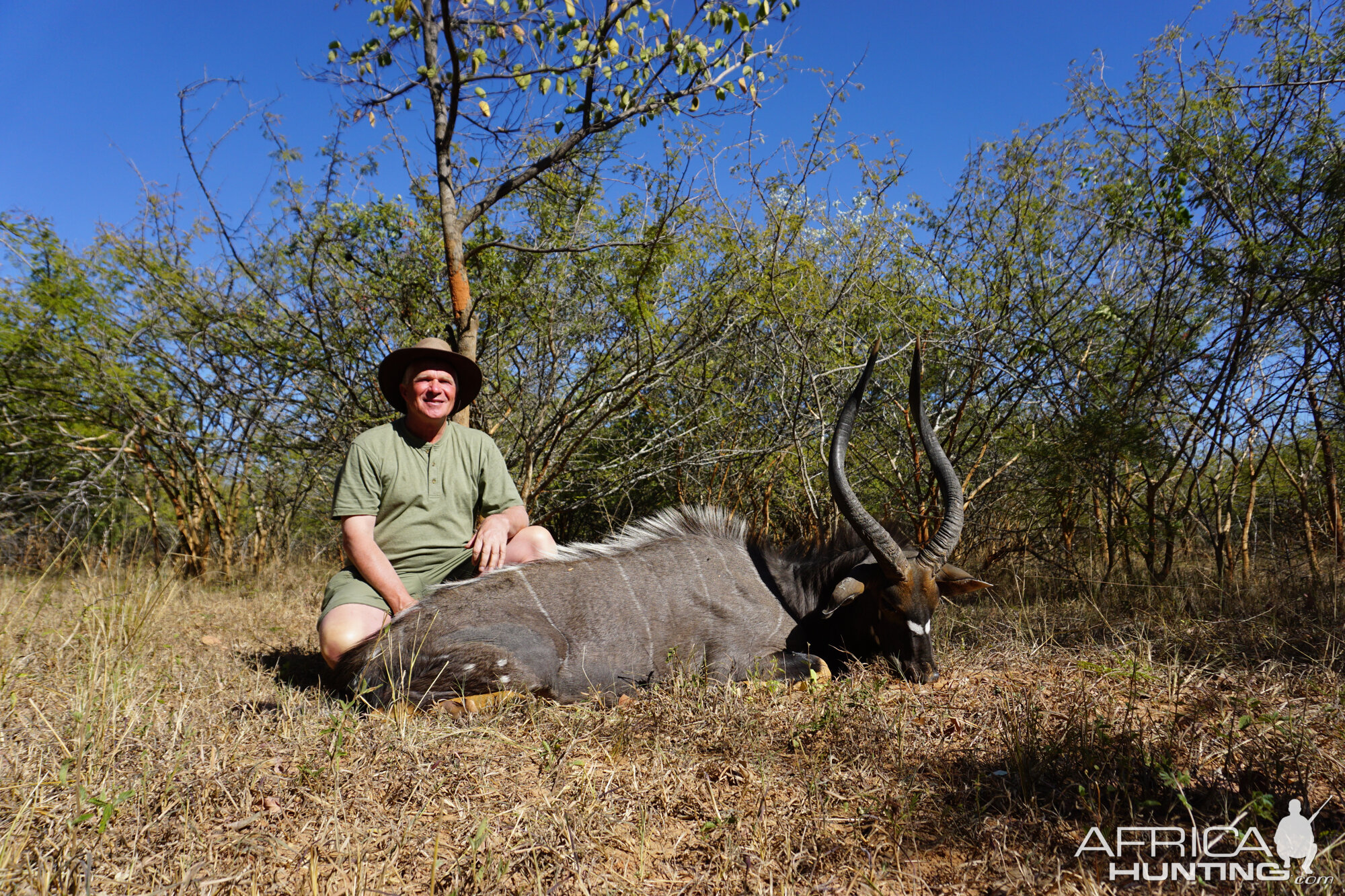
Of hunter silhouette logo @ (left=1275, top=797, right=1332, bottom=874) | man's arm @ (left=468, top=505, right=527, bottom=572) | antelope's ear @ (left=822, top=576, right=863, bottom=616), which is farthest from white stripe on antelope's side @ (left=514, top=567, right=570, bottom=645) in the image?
hunter silhouette logo @ (left=1275, top=797, right=1332, bottom=874)

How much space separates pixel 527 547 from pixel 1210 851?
309cm

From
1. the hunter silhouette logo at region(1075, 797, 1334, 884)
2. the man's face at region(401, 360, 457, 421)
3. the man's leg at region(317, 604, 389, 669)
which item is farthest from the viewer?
the man's face at region(401, 360, 457, 421)

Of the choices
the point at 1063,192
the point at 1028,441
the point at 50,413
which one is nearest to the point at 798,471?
the point at 1028,441

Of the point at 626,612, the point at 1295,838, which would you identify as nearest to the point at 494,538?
the point at 626,612

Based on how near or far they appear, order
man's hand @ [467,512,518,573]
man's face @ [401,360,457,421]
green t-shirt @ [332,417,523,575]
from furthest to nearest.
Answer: man's face @ [401,360,457,421] < man's hand @ [467,512,518,573] < green t-shirt @ [332,417,523,575]

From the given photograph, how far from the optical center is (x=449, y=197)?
500 cm

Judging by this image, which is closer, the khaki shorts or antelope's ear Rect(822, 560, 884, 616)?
the khaki shorts

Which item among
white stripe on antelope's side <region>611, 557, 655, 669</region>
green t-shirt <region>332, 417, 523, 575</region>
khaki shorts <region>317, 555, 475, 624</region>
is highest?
green t-shirt <region>332, 417, 523, 575</region>

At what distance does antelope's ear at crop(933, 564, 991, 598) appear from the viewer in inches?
156

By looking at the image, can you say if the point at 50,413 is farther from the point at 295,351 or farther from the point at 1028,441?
the point at 1028,441

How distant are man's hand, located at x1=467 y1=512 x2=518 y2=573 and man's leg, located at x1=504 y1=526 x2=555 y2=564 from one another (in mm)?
42

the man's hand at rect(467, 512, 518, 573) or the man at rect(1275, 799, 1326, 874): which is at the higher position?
the man's hand at rect(467, 512, 518, 573)

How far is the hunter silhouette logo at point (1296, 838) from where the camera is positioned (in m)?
1.77

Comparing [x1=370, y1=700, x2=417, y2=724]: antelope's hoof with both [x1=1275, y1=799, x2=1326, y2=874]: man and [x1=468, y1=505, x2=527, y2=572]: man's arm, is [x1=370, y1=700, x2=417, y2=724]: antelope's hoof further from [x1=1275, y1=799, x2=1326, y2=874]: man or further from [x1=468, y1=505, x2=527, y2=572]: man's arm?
[x1=1275, y1=799, x2=1326, y2=874]: man
